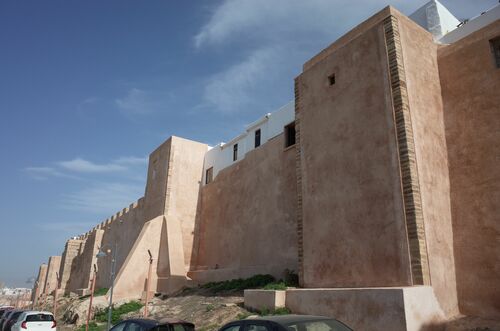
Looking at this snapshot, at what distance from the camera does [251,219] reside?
62.0ft

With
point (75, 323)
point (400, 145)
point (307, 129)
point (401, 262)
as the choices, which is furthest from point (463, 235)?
point (75, 323)

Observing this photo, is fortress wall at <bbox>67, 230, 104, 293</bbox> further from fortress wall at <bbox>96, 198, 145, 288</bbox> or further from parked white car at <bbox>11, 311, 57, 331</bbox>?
parked white car at <bbox>11, 311, 57, 331</bbox>

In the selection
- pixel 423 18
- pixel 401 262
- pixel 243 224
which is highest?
pixel 423 18

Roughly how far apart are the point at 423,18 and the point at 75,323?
796 inches

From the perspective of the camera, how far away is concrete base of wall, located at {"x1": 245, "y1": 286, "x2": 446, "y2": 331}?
8.05 meters

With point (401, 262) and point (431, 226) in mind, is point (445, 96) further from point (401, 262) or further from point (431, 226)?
point (401, 262)

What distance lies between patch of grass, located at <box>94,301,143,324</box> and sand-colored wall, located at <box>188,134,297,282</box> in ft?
10.6

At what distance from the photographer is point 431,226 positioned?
9516 mm

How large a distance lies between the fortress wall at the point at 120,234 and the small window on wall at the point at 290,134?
12841mm

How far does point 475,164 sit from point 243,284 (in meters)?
9.11

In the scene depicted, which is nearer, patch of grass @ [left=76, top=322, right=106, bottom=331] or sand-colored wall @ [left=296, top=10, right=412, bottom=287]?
sand-colored wall @ [left=296, top=10, right=412, bottom=287]

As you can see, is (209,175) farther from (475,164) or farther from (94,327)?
(475,164)

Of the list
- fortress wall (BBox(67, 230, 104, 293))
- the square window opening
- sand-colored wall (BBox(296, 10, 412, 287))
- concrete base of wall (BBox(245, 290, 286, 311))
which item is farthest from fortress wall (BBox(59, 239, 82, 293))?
the square window opening

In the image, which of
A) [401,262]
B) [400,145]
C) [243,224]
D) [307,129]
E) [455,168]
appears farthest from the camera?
[243,224]
